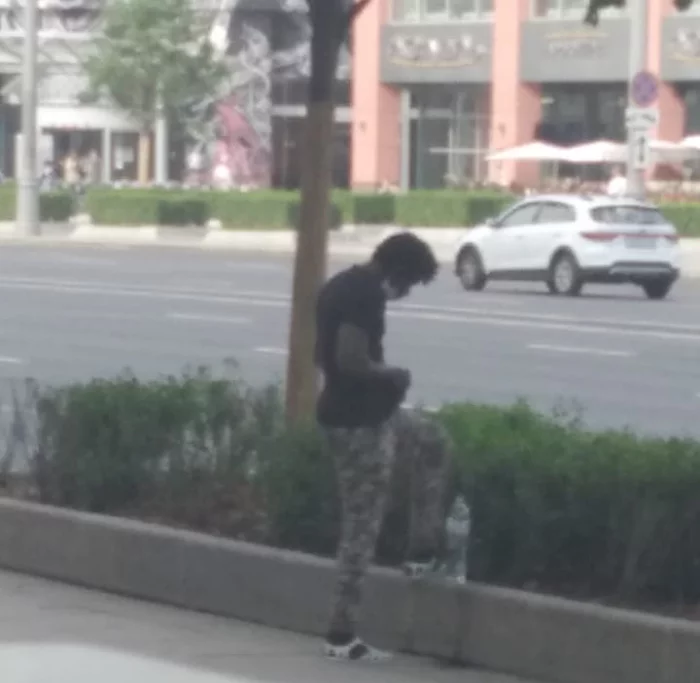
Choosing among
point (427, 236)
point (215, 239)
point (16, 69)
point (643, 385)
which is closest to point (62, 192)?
point (215, 239)

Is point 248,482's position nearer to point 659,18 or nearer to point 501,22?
point 659,18

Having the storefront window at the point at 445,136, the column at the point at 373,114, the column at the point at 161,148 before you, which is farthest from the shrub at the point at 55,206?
the storefront window at the point at 445,136

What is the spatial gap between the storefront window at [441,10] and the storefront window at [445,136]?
2.33m

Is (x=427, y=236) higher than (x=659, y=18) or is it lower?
lower

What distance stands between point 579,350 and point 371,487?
1516cm

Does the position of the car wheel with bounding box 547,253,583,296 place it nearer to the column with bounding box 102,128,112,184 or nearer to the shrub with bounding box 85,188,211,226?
the shrub with bounding box 85,188,211,226

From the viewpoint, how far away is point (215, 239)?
48844 mm

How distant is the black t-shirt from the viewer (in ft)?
25.1

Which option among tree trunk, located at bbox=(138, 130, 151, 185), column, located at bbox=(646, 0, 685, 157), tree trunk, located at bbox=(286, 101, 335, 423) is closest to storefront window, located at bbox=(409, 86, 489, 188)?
column, located at bbox=(646, 0, 685, 157)

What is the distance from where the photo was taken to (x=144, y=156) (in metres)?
74.1

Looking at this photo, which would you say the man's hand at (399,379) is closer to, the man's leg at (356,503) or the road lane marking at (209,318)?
the man's leg at (356,503)

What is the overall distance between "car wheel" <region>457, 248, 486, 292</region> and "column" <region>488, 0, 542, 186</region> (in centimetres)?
2978

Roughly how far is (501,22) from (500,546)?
57.2 meters

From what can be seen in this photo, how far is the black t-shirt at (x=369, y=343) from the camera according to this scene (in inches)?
Answer: 301
